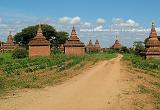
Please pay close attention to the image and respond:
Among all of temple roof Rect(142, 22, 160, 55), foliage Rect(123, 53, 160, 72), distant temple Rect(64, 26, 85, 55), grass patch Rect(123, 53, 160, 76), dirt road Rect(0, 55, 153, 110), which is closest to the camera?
dirt road Rect(0, 55, 153, 110)

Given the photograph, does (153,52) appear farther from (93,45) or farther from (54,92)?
(93,45)

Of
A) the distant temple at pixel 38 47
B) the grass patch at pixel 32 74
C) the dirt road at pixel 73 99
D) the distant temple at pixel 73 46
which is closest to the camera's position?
the dirt road at pixel 73 99

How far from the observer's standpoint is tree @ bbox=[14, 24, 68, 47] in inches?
3063

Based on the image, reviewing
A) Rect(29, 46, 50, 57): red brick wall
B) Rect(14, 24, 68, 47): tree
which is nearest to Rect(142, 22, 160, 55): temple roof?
Rect(29, 46, 50, 57): red brick wall

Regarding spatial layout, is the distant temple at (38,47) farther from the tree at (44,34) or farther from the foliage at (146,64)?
the tree at (44,34)

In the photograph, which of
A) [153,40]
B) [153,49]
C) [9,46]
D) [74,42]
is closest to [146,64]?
[153,49]

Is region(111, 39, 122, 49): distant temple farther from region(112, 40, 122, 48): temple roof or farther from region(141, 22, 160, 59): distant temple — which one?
region(141, 22, 160, 59): distant temple

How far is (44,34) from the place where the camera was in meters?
78.8

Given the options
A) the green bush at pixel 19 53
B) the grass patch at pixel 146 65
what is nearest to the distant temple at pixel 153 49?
the grass patch at pixel 146 65

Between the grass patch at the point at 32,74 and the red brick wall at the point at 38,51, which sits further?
the red brick wall at the point at 38,51

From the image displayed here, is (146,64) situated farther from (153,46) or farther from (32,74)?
(32,74)

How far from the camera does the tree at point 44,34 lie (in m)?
77.8

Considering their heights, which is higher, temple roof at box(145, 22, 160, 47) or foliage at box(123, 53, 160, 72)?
temple roof at box(145, 22, 160, 47)

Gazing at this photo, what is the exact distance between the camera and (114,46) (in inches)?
3206
